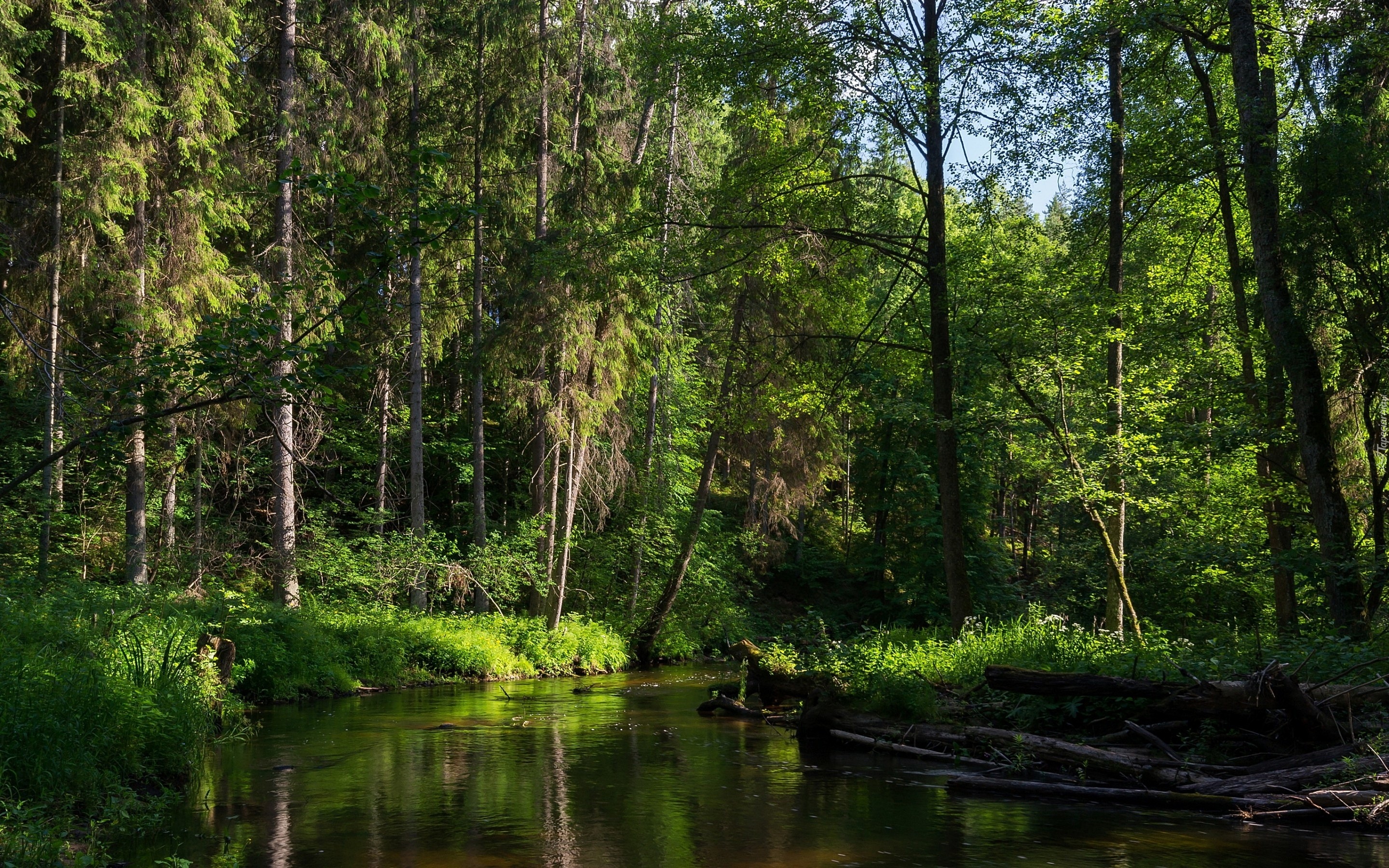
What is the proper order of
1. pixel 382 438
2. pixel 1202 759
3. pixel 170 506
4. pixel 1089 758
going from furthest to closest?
pixel 382 438
pixel 170 506
pixel 1089 758
pixel 1202 759

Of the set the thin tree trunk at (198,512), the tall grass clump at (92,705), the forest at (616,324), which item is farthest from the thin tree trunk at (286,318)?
the tall grass clump at (92,705)

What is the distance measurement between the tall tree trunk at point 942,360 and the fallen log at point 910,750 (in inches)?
147

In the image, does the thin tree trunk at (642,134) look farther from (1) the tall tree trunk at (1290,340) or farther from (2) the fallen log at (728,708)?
(1) the tall tree trunk at (1290,340)

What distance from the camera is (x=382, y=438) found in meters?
22.7

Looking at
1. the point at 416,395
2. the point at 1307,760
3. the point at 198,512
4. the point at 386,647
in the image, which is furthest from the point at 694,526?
the point at 1307,760

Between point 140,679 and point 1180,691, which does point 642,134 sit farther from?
point 1180,691

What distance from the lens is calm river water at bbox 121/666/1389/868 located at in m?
6.33

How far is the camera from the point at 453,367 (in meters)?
26.9

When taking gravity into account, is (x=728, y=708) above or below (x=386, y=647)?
below

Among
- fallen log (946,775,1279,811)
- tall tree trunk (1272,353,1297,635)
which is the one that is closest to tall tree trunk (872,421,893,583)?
tall tree trunk (1272,353,1297,635)

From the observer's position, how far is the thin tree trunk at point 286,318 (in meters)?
17.6

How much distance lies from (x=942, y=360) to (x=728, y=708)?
19.6ft

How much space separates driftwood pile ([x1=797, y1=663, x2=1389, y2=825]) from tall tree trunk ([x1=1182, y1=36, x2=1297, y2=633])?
499cm

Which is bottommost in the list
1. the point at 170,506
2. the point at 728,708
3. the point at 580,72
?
the point at 728,708
